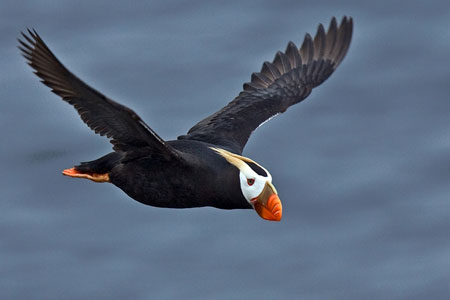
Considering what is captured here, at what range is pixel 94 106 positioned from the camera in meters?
13.2

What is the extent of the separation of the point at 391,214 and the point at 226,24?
329 centimetres

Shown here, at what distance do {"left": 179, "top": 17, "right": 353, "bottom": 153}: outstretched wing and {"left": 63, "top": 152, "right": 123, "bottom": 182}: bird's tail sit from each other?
1.43 meters

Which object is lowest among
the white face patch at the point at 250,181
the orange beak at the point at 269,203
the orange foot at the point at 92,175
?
the orange beak at the point at 269,203

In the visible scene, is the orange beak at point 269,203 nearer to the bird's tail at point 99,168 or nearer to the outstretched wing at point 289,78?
the bird's tail at point 99,168

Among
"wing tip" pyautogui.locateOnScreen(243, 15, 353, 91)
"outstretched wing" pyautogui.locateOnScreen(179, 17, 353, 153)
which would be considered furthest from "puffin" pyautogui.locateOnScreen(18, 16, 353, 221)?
"wing tip" pyautogui.locateOnScreen(243, 15, 353, 91)

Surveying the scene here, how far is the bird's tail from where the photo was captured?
552 inches

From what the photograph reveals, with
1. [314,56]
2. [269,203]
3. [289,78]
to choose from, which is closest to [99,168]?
[269,203]

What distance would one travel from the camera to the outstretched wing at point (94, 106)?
1258cm

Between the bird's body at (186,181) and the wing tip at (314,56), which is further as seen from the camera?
the wing tip at (314,56)

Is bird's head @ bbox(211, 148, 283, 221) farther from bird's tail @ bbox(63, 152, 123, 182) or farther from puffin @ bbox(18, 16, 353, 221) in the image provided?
bird's tail @ bbox(63, 152, 123, 182)

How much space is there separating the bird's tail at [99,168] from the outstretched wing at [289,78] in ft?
4.68

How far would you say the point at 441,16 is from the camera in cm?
1955

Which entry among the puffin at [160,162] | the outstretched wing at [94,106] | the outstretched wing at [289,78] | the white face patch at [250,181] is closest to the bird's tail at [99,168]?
the puffin at [160,162]

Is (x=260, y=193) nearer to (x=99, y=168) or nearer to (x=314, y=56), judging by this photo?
(x=99, y=168)
